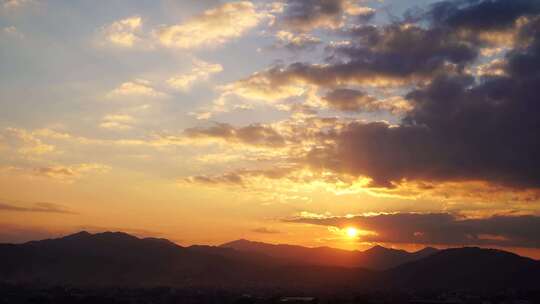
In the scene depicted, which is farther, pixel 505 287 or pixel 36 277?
pixel 36 277

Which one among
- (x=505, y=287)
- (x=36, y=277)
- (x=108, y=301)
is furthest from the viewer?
(x=36, y=277)

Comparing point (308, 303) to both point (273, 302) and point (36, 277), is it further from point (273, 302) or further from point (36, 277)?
point (36, 277)

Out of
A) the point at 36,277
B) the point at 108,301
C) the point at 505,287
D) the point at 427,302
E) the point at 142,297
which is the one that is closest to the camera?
the point at 108,301

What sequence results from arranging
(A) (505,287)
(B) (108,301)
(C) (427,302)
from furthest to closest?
(A) (505,287) < (C) (427,302) < (B) (108,301)

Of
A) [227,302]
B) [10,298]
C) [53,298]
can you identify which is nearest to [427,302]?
[227,302]

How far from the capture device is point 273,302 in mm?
101125

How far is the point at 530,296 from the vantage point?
136 m

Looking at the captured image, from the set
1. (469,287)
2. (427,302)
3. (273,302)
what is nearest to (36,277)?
(273,302)

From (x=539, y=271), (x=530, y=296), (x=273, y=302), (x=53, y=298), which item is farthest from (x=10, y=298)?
(x=539, y=271)

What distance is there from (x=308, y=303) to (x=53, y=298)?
56458mm

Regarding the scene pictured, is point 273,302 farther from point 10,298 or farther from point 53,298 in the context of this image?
point 10,298

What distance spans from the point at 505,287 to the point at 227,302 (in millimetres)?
113975

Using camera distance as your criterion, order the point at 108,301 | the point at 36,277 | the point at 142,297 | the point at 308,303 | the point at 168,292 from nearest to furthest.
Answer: the point at 308,303 → the point at 108,301 → the point at 142,297 → the point at 168,292 → the point at 36,277

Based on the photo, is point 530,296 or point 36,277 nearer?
point 530,296
